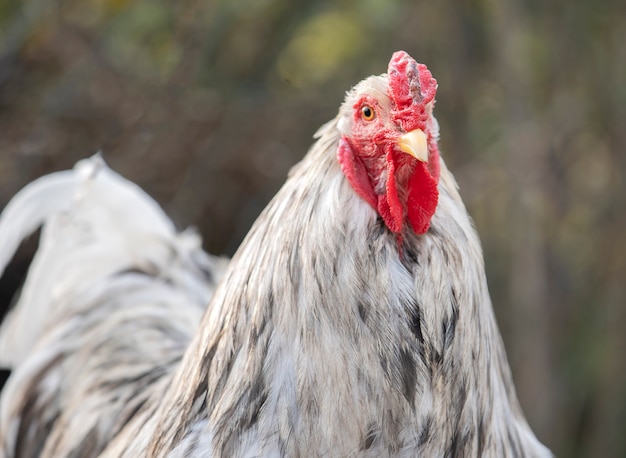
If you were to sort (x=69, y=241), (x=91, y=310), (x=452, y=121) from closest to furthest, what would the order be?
(x=91, y=310), (x=69, y=241), (x=452, y=121)

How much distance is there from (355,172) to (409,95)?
0.80ft

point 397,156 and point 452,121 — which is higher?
point 452,121

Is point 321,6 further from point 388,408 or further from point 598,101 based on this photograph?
point 388,408

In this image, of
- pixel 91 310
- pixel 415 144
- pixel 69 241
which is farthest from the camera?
pixel 69 241

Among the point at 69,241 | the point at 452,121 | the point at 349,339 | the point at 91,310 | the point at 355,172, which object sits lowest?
the point at 349,339

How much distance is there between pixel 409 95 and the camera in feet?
6.77

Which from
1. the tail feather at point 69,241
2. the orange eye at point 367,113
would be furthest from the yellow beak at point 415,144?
the tail feather at point 69,241

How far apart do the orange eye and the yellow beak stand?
13 centimetres

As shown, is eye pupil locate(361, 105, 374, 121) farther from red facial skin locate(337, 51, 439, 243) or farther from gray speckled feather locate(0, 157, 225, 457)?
gray speckled feather locate(0, 157, 225, 457)

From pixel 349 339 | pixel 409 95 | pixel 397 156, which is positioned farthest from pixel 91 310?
pixel 409 95

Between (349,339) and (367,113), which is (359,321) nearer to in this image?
(349,339)

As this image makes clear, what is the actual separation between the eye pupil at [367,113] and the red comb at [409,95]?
3.0 inches

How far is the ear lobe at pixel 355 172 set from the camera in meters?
2.13

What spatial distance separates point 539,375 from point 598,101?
179 cm
